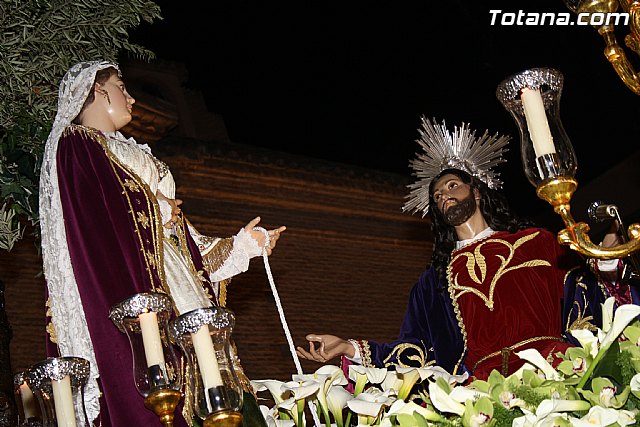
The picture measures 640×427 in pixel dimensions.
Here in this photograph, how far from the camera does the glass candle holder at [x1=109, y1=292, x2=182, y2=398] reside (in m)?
2.56

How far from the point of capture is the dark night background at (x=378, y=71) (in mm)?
9867

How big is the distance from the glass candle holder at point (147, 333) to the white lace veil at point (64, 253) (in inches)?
36.3

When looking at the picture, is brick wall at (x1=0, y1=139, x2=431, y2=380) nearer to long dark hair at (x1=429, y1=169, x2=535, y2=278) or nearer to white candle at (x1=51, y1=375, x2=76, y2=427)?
long dark hair at (x1=429, y1=169, x2=535, y2=278)

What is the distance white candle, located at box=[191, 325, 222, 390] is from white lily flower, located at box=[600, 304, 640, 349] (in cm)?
88

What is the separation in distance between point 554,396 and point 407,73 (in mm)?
9121

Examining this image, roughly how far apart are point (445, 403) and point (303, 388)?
0.37 m

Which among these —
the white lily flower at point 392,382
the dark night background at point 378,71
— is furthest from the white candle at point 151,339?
the dark night background at point 378,71

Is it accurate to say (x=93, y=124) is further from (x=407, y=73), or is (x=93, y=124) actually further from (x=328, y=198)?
(x=407, y=73)

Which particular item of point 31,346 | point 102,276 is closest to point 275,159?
point 31,346

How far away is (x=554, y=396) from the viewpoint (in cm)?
179

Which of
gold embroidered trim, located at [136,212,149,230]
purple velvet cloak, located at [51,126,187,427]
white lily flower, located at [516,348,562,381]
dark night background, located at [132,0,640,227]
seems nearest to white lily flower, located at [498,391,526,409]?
white lily flower, located at [516,348,562,381]

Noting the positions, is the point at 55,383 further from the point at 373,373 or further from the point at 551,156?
the point at 551,156

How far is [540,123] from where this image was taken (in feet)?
7.28

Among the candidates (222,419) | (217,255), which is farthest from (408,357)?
(222,419)
